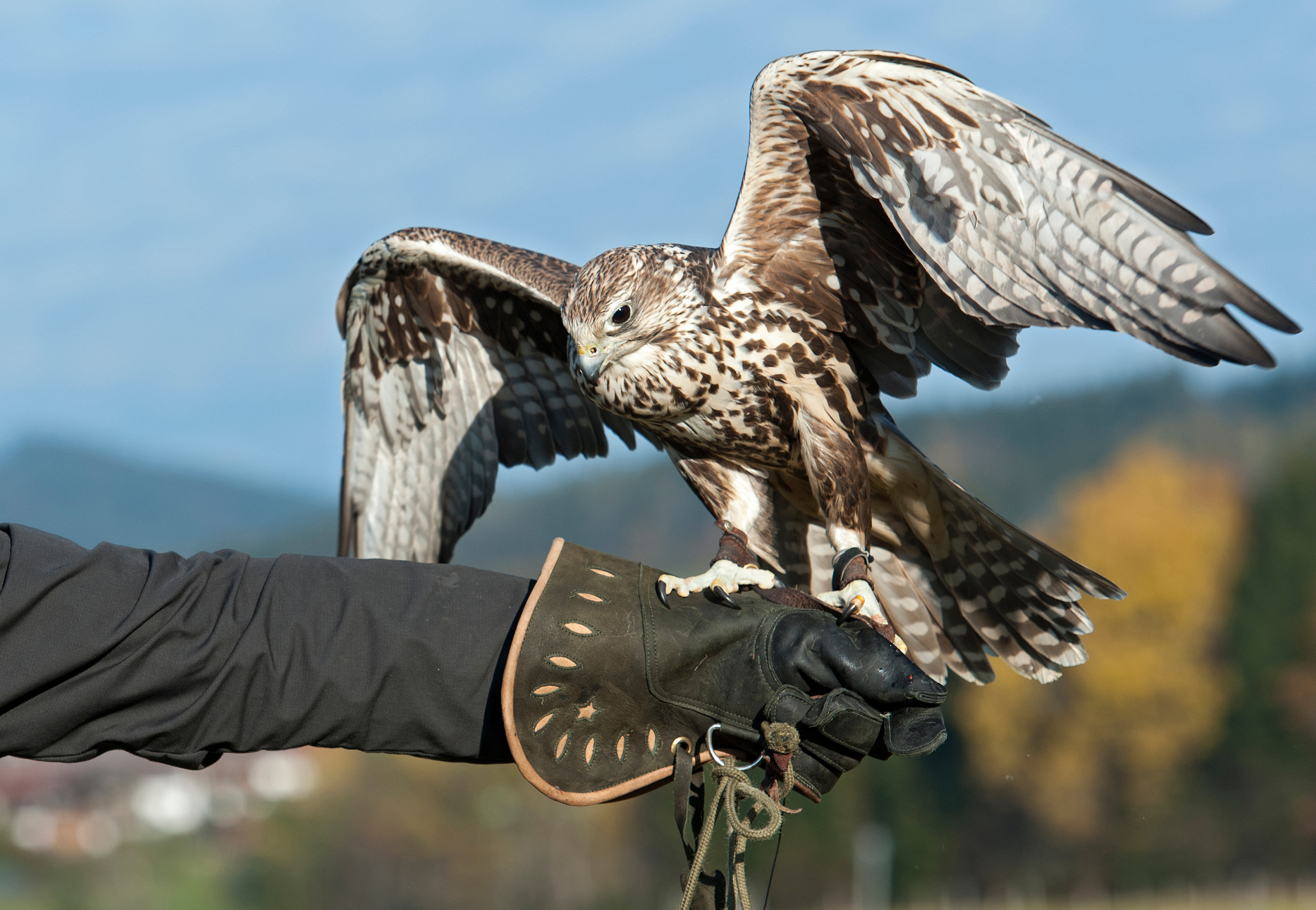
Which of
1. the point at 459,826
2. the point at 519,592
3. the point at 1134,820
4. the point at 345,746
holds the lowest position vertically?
the point at 459,826

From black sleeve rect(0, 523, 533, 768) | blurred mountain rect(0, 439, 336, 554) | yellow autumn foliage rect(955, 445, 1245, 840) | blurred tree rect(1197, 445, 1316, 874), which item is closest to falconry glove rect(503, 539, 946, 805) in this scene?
black sleeve rect(0, 523, 533, 768)

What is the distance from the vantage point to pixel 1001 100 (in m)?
3.34

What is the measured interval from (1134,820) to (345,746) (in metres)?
45.6

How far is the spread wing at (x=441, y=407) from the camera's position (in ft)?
17.3

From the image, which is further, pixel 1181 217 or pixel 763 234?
pixel 763 234

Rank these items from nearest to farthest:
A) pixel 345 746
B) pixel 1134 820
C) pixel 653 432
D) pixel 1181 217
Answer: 1. pixel 345 746
2. pixel 1181 217
3. pixel 653 432
4. pixel 1134 820

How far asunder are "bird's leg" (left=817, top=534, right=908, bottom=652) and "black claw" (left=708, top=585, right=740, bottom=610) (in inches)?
13.4

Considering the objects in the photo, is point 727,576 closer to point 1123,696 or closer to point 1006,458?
point 1123,696

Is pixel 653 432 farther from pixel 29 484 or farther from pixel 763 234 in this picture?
pixel 29 484

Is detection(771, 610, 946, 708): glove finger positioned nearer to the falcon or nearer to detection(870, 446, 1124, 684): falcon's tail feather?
the falcon

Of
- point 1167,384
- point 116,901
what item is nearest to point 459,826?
point 116,901

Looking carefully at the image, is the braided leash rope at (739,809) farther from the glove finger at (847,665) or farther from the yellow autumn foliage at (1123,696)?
the yellow autumn foliage at (1123,696)

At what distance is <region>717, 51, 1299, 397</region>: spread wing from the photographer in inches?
119

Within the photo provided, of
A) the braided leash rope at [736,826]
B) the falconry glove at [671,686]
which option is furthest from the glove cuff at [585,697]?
the braided leash rope at [736,826]
